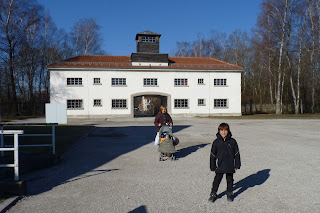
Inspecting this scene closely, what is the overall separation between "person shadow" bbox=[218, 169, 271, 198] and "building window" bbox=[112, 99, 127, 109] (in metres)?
26.0

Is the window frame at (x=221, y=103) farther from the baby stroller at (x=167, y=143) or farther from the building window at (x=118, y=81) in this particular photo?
the baby stroller at (x=167, y=143)

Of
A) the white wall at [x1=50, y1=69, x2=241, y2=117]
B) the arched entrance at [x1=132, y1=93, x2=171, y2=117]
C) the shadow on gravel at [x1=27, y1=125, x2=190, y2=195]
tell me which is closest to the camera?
the shadow on gravel at [x1=27, y1=125, x2=190, y2=195]

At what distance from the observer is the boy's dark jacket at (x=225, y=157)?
14.5 ft

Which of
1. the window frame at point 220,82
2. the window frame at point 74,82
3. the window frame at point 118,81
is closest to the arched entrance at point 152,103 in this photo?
the window frame at point 118,81

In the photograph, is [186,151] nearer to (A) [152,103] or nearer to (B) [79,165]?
(B) [79,165]

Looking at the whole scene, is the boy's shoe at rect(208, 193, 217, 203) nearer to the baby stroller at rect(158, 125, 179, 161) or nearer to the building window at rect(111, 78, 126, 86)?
the baby stroller at rect(158, 125, 179, 161)

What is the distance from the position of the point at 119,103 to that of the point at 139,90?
9.34ft

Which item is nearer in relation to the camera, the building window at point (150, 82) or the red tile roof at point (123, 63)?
the red tile roof at point (123, 63)

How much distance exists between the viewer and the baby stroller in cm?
748

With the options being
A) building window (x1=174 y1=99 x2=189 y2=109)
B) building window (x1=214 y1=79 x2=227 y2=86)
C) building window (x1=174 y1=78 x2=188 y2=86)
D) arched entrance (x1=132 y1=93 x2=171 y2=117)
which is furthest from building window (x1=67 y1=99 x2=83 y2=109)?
building window (x1=214 y1=79 x2=227 y2=86)

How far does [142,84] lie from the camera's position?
31672 millimetres

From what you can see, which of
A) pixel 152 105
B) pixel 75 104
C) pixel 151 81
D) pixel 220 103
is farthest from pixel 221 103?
pixel 152 105

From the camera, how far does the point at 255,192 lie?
4.75 meters

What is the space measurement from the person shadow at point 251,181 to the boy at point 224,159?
11.7 inches
